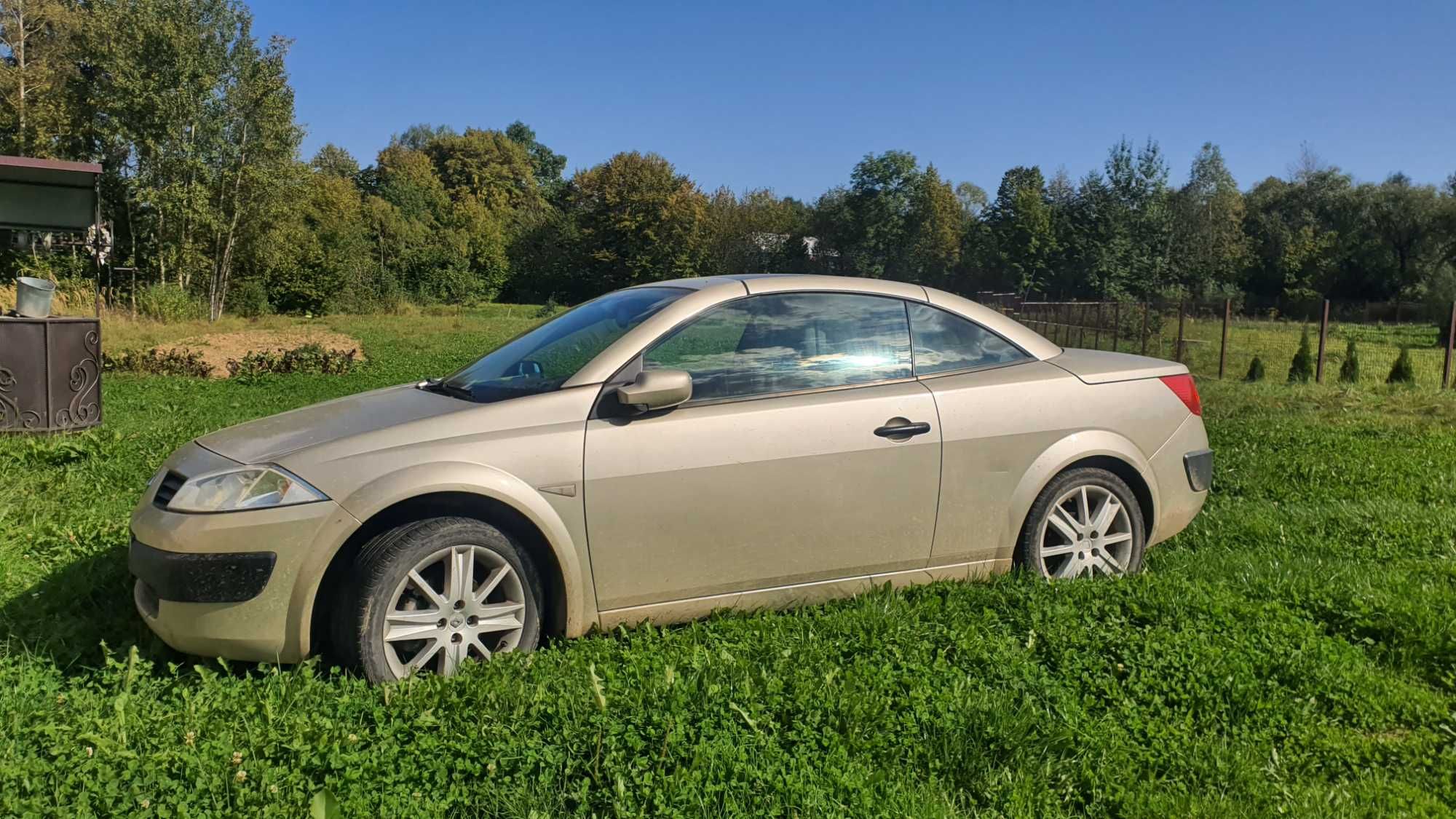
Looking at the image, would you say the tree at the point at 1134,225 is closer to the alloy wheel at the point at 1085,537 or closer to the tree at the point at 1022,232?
the tree at the point at 1022,232

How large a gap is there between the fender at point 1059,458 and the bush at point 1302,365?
16635 millimetres

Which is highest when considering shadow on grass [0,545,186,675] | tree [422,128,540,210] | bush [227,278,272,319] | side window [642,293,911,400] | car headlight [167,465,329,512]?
tree [422,128,540,210]

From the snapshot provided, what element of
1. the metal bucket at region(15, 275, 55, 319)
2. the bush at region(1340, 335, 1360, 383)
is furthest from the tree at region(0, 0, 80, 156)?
the bush at region(1340, 335, 1360, 383)

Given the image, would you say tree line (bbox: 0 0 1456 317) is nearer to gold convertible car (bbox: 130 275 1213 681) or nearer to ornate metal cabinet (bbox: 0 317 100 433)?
ornate metal cabinet (bbox: 0 317 100 433)

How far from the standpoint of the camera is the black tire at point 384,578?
3.18 metres

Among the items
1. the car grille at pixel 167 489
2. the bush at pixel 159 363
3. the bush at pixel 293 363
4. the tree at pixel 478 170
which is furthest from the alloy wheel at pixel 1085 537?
the tree at pixel 478 170

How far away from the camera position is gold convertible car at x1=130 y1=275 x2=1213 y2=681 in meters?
3.21

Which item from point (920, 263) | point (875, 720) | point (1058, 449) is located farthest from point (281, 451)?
point (920, 263)

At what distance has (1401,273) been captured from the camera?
53.8 meters

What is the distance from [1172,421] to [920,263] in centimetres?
6113

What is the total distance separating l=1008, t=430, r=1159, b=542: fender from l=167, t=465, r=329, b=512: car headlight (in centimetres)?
287

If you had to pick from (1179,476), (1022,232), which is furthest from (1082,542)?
(1022,232)

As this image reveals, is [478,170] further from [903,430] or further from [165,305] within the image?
[903,430]

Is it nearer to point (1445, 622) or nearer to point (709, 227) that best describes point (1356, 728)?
point (1445, 622)
